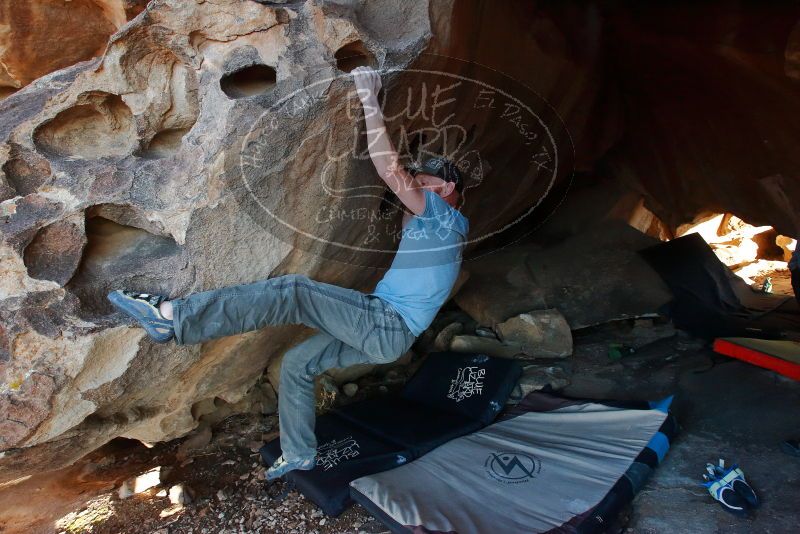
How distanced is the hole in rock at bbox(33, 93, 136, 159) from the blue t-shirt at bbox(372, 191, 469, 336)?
106 centimetres

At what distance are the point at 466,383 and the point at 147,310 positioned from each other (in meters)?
1.74

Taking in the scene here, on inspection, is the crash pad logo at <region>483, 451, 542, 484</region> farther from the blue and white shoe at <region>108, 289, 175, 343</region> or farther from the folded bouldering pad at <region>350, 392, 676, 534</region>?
the blue and white shoe at <region>108, 289, 175, 343</region>

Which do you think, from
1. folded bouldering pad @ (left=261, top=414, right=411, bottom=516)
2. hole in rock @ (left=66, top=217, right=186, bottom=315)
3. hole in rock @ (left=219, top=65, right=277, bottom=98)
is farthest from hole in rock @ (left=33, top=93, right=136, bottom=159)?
folded bouldering pad @ (left=261, top=414, right=411, bottom=516)

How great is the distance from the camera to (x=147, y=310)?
188 cm

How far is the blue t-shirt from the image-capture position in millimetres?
2180

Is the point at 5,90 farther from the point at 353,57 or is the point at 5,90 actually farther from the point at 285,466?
the point at 285,466

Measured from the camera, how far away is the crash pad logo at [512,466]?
2.41m

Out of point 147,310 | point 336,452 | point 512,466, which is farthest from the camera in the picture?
point 336,452

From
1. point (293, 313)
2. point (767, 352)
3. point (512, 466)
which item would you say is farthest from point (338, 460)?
point (767, 352)

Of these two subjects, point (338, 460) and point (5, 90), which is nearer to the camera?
point (338, 460)

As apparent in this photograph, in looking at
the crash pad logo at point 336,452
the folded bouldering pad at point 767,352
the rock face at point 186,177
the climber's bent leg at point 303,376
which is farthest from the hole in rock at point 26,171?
the folded bouldering pad at point 767,352

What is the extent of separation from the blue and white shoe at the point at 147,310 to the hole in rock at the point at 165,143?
0.56m

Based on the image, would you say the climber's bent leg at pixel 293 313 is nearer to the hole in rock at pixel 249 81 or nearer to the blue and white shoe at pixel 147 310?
the blue and white shoe at pixel 147 310

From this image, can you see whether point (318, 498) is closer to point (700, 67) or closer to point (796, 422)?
point (796, 422)
